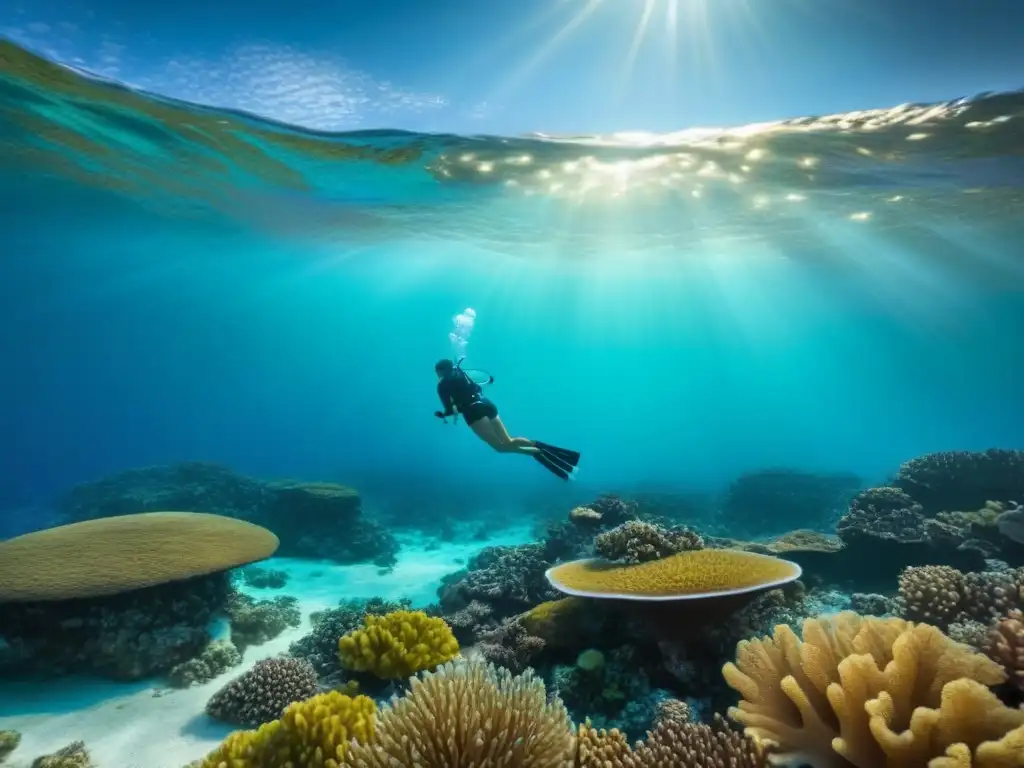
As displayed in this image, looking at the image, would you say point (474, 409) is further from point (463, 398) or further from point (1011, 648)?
point (1011, 648)

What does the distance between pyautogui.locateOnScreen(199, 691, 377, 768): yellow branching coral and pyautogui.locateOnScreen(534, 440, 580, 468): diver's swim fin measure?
5638mm

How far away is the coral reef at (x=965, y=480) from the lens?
12.3 m

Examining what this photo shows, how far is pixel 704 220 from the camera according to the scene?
2616 cm

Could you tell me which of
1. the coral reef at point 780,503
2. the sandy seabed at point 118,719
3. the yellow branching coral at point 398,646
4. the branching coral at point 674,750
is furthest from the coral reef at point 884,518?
the sandy seabed at point 118,719

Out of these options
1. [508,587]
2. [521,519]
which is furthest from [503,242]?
[508,587]

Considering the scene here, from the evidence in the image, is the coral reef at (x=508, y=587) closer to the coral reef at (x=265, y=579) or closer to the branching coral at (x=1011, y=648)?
the coral reef at (x=265, y=579)

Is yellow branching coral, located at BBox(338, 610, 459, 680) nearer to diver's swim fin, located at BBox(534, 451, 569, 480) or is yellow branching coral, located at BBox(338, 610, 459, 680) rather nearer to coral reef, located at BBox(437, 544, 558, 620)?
coral reef, located at BBox(437, 544, 558, 620)

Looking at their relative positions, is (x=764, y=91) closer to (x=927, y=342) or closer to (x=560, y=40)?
(x=560, y=40)

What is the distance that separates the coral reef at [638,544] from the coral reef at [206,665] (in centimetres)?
579

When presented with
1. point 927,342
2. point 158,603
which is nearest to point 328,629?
point 158,603

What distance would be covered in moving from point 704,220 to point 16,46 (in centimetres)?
2592

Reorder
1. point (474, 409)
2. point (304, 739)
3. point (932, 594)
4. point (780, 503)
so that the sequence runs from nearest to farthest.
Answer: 1. point (304, 739)
2. point (932, 594)
3. point (474, 409)
4. point (780, 503)

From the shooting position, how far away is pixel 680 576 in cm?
539

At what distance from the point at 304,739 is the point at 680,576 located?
149 inches
